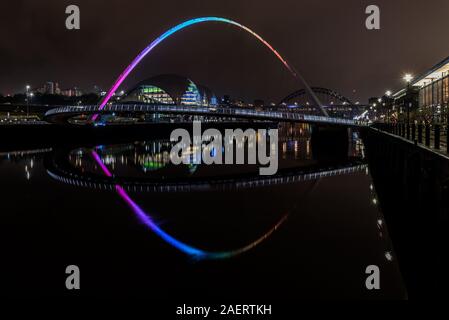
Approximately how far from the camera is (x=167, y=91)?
137m

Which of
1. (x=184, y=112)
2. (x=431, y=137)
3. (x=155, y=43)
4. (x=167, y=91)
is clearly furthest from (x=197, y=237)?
(x=167, y=91)

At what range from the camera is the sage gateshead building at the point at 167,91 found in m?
132

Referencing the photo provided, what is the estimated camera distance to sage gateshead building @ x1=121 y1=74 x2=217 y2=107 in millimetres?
132400

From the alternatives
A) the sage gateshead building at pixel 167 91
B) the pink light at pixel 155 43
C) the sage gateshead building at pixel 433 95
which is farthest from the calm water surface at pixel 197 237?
the sage gateshead building at pixel 167 91

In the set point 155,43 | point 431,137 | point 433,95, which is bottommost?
point 431,137

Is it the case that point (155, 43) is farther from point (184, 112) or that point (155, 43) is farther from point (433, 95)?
point (433, 95)

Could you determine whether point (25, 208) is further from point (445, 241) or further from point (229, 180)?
point (445, 241)

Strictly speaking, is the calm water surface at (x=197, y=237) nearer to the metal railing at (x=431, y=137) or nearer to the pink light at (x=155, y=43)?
the metal railing at (x=431, y=137)

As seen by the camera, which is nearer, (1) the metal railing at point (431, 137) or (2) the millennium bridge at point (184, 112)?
(1) the metal railing at point (431, 137)

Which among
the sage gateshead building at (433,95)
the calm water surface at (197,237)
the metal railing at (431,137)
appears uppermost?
→ the sage gateshead building at (433,95)

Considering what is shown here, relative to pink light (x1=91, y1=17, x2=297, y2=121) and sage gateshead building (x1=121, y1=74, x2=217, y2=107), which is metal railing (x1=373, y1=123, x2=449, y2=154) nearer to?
pink light (x1=91, y1=17, x2=297, y2=121)

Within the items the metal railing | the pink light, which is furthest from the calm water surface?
the pink light
